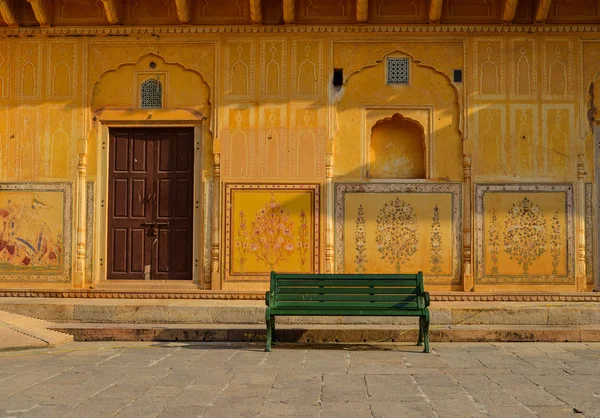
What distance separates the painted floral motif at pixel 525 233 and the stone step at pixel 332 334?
195 cm

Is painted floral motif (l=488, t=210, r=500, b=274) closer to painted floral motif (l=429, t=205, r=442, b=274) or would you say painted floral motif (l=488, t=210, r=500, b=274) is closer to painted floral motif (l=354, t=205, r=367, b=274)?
painted floral motif (l=429, t=205, r=442, b=274)

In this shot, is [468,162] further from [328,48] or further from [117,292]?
[117,292]

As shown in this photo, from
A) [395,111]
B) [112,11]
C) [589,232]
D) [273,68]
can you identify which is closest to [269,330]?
[395,111]

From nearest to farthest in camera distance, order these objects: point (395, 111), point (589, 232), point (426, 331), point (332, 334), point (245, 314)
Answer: point (426, 331), point (332, 334), point (245, 314), point (589, 232), point (395, 111)

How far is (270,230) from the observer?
11.3m

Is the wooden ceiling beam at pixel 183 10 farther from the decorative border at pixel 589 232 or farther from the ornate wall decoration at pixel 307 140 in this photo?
the decorative border at pixel 589 232

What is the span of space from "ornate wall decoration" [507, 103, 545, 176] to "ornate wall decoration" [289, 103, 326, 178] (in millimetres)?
2694

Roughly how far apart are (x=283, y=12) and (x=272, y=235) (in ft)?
10.4

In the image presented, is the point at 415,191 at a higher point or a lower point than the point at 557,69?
lower

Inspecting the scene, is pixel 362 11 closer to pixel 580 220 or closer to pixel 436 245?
pixel 436 245

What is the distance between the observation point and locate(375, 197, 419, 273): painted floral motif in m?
11.2

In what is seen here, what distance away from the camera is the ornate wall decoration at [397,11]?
11438 mm

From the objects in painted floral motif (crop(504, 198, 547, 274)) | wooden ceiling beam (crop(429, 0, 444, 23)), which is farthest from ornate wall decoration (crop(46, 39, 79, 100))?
painted floral motif (crop(504, 198, 547, 274))

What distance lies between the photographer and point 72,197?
1149cm
